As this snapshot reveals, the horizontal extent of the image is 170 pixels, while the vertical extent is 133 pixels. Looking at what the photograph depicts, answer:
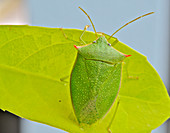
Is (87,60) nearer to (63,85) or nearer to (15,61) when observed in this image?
(63,85)

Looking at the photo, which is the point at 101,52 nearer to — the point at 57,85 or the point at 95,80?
the point at 95,80

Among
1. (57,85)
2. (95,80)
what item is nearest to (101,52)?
(95,80)

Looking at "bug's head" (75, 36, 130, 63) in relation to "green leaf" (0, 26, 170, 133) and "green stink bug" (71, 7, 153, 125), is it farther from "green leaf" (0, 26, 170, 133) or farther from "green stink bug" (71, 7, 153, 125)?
"green leaf" (0, 26, 170, 133)

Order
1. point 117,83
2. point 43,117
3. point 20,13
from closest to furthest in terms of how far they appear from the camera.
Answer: point 43,117 → point 117,83 → point 20,13

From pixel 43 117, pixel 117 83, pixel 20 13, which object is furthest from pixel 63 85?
pixel 20 13

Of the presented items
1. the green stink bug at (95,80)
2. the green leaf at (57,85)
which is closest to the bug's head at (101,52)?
the green stink bug at (95,80)

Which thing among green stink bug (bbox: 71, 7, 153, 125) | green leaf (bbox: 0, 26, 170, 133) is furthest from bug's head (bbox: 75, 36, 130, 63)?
green leaf (bbox: 0, 26, 170, 133)
